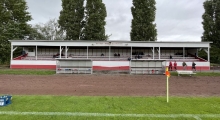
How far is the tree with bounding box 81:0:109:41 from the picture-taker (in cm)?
4141

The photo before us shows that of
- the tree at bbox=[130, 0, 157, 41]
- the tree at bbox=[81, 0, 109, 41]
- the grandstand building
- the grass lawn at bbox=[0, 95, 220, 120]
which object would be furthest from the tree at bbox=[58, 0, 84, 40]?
the grass lawn at bbox=[0, 95, 220, 120]

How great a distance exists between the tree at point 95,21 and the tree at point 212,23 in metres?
24.1

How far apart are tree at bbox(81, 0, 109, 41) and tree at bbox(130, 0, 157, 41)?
7031 millimetres

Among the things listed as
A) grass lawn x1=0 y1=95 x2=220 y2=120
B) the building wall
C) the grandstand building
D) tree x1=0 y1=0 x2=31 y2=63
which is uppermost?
tree x1=0 y1=0 x2=31 y2=63

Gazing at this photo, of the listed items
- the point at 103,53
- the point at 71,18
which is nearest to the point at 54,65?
the point at 103,53

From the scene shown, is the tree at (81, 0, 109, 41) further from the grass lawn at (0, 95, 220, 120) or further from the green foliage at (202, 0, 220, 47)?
the grass lawn at (0, 95, 220, 120)

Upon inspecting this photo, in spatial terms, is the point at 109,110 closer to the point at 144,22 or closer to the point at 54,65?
the point at 54,65

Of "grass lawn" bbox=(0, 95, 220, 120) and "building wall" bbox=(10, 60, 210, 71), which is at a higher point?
"building wall" bbox=(10, 60, 210, 71)

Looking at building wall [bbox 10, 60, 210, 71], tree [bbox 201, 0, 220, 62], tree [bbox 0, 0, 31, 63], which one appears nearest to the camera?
building wall [bbox 10, 60, 210, 71]

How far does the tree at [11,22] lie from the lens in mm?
33281

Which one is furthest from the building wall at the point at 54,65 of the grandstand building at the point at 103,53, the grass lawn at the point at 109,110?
the grass lawn at the point at 109,110

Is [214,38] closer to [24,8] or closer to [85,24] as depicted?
[85,24]

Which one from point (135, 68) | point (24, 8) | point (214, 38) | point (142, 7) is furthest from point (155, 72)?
point (24, 8)

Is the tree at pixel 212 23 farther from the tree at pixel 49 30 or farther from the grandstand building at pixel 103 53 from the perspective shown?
the tree at pixel 49 30
